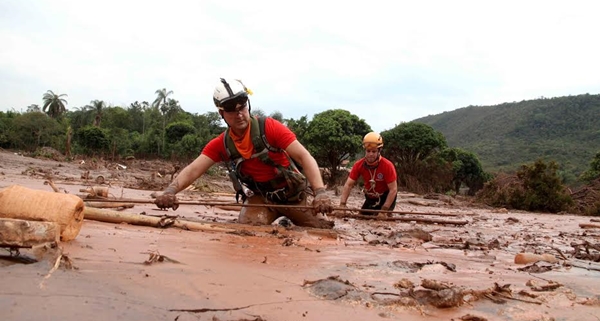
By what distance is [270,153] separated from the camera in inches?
199

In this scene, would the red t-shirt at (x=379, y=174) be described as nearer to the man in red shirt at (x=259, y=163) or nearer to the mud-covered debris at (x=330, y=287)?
the man in red shirt at (x=259, y=163)

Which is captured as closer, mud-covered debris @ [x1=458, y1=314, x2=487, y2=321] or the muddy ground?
the muddy ground

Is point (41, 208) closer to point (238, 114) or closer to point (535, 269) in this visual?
point (238, 114)

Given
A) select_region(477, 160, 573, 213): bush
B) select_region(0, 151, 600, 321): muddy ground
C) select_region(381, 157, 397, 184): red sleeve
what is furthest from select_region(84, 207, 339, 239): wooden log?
select_region(477, 160, 573, 213): bush

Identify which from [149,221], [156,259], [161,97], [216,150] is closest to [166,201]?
[149,221]

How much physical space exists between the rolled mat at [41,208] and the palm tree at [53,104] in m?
62.7

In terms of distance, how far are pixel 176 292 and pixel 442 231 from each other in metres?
4.86

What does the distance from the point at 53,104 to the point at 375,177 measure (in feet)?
197

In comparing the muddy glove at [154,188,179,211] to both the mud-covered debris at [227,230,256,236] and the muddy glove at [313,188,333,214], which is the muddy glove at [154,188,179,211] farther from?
the muddy glove at [313,188,333,214]

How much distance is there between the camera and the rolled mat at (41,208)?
286 centimetres

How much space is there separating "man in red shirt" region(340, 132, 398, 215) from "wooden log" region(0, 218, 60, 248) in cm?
518

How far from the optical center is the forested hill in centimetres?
5791

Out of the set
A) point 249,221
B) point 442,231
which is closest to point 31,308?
point 249,221

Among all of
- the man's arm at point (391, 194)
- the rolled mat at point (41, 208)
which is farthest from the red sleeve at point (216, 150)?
the man's arm at point (391, 194)
